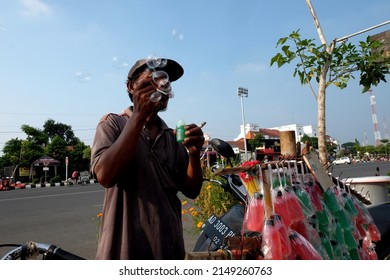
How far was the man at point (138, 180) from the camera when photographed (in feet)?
3.94

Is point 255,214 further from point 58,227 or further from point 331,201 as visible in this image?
point 58,227

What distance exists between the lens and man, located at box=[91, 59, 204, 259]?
47.3 inches

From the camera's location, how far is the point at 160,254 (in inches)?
50.3

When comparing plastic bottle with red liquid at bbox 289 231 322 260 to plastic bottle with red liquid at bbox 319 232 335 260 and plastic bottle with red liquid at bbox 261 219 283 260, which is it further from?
plastic bottle with red liquid at bbox 319 232 335 260

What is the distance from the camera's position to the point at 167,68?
1.47 metres

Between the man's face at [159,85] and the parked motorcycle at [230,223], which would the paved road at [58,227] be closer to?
the parked motorcycle at [230,223]

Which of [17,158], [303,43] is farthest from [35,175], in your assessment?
[303,43]

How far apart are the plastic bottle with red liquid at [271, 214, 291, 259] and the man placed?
41cm

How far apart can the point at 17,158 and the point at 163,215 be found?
101 feet

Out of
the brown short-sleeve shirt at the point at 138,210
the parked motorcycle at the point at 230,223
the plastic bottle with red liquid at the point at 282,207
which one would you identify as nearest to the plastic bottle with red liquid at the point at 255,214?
the plastic bottle with red liquid at the point at 282,207

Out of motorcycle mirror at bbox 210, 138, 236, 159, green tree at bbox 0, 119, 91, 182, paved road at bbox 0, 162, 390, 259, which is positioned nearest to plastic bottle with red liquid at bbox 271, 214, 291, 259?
motorcycle mirror at bbox 210, 138, 236, 159

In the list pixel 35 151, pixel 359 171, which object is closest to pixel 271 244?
pixel 359 171

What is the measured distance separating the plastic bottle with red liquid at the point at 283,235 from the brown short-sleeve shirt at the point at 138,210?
42 cm
